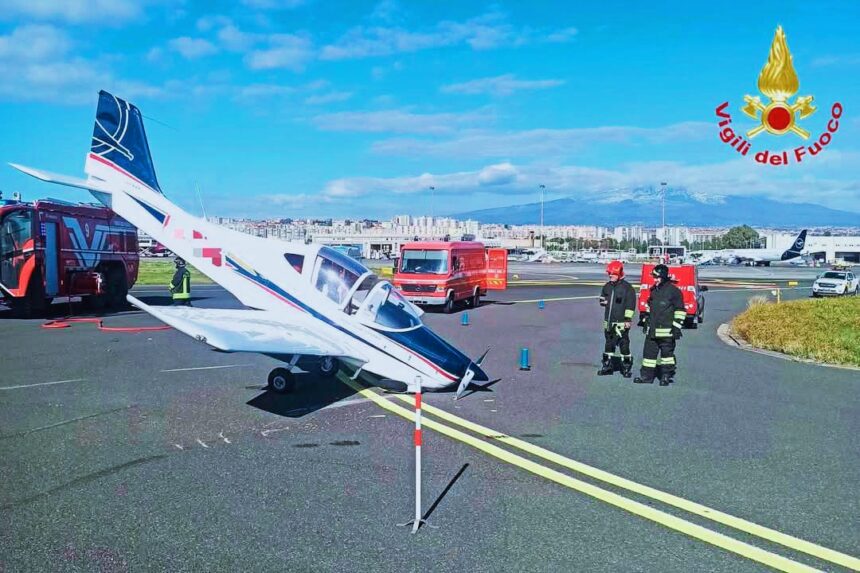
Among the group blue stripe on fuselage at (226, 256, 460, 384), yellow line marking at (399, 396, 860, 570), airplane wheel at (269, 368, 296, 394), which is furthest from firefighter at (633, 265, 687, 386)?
airplane wheel at (269, 368, 296, 394)

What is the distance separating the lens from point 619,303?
1309 centimetres

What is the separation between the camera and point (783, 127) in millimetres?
19156

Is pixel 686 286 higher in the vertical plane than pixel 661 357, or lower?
higher

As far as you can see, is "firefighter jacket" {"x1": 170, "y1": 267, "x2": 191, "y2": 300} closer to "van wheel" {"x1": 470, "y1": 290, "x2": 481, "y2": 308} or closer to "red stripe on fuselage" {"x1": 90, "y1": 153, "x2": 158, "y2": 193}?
"red stripe on fuselage" {"x1": 90, "y1": 153, "x2": 158, "y2": 193}

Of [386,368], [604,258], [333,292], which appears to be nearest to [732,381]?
[386,368]

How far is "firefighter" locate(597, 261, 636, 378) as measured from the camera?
13.0 meters

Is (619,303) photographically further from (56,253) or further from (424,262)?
Result: (56,253)

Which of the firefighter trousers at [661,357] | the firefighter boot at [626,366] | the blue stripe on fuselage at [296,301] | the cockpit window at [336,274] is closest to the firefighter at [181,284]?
the blue stripe on fuselage at [296,301]

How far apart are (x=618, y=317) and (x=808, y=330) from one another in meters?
7.74

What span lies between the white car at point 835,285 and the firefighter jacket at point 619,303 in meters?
29.0

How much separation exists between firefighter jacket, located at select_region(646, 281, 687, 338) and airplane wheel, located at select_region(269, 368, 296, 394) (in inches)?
260

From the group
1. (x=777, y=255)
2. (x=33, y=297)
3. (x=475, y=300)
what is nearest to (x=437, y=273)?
(x=475, y=300)

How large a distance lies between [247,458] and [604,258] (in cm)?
11575

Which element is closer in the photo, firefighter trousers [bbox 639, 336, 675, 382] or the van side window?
the van side window
